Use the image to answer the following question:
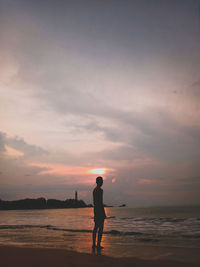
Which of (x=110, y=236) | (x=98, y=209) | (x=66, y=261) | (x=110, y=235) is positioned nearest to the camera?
(x=66, y=261)

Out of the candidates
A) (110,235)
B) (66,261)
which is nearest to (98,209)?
(66,261)

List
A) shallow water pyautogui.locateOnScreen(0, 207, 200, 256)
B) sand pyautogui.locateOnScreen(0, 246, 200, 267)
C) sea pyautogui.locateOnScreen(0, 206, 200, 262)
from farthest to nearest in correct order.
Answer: shallow water pyautogui.locateOnScreen(0, 207, 200, 256)
sea pyautogui.locateOnScreen(0, 206, 200, 262)
sand pyautogui.locateOnScreen(0, 246, 200, 267)

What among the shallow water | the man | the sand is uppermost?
the man

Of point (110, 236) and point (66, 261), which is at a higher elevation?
point (66, 261)

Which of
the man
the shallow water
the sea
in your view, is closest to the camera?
the man

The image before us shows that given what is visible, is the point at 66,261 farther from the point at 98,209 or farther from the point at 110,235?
the point at 110,235

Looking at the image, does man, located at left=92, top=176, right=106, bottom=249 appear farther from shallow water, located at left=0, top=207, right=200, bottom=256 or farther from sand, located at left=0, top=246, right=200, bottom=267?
sand, located at left=0, top=246, right=200, bottom=267

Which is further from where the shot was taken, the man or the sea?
the sea

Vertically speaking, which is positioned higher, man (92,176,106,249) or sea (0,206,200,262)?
man (92,176,106,249)

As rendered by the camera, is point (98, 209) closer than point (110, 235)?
Yes

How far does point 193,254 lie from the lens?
26.5 feet

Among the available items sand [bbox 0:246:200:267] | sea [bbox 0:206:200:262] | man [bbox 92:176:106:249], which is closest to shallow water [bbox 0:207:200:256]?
sea [bbox 0:206:200:262]

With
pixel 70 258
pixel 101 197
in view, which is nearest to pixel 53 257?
pixel 70 258

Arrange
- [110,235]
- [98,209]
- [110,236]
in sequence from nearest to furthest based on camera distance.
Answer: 1. [98,209]
2. [110,236]
3. [110,235]
